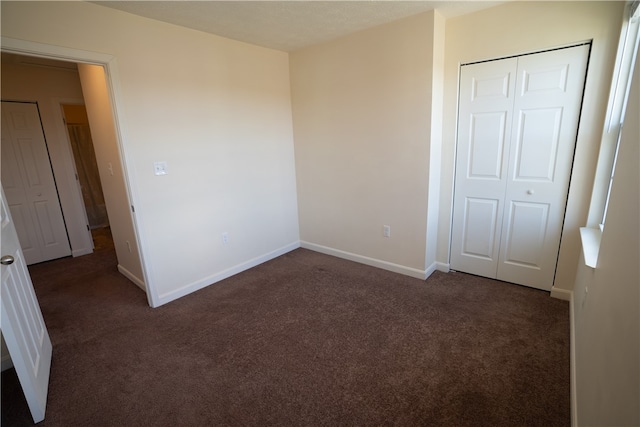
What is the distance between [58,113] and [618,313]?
5.40 meters

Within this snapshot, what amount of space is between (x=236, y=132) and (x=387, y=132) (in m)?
1.58

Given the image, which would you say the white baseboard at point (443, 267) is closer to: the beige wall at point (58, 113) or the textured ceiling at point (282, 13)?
the textured ceiling at point (282, 13)

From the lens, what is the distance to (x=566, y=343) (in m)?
2.04

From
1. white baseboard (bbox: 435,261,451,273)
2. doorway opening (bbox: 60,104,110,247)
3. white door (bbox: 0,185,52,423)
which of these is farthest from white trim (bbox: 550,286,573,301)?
doorway opening (bbox: 60,104,110,247)

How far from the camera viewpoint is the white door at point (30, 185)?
11.7ft

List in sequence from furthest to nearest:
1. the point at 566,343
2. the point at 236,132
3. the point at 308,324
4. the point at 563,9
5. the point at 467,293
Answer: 1. the point at 236,132
2. the point at 467,293
3. the point at 308,324
4. the point at 563,9
5. the point at 566,343

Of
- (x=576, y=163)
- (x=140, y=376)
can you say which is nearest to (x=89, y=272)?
(x=140, y=376)

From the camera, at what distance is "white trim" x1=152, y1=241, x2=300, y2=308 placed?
2.82 metres

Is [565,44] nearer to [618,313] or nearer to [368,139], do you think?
[368,139]

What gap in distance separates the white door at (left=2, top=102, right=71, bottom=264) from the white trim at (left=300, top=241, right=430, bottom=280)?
3.34 meters

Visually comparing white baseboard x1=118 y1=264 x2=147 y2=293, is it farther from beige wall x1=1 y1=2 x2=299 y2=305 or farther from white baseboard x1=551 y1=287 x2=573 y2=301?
white baseboard x1=551 y1=287 x2=573 y2=301

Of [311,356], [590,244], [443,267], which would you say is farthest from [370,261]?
[590,244]

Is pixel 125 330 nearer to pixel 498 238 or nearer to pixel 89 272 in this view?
pixel 89 272

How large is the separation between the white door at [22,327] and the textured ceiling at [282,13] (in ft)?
5.88
